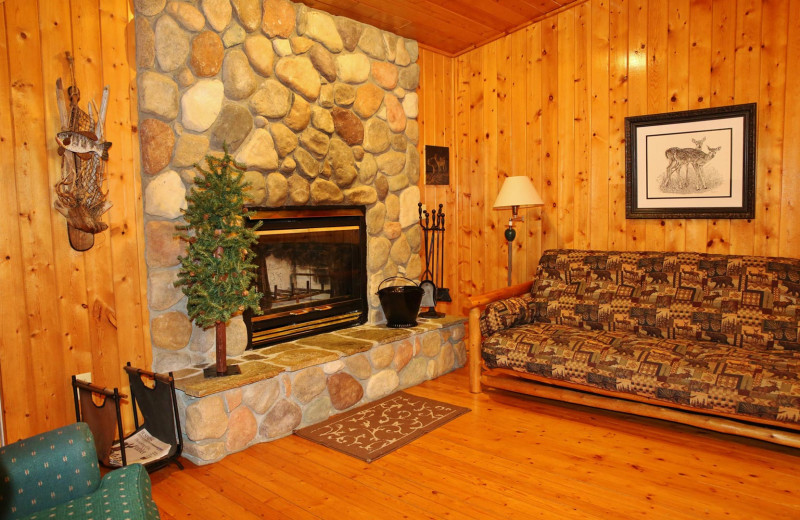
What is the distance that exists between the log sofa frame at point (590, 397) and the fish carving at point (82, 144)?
2233 millimetres

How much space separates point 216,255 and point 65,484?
4.44 feet

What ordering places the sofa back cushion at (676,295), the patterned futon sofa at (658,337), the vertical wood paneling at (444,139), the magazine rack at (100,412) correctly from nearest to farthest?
the magazine rack at (100,412)
the patterned futon sofa at (658,337)
the sofa back cushion at (676,295)
the vertical wood paneling at (444,139)

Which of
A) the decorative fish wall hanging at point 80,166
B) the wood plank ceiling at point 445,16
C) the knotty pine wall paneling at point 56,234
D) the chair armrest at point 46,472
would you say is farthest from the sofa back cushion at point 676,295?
the chair armrest at point 46,472

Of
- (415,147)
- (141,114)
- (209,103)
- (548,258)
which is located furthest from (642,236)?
(141,114)

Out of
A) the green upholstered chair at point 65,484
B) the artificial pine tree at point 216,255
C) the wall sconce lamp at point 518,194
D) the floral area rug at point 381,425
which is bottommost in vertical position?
the floral area rug at point 381,425

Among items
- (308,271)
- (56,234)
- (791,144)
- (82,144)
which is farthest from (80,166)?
(791,144)

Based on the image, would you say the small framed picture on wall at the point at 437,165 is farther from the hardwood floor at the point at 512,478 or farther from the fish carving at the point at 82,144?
the fish carving at the point at 82,144

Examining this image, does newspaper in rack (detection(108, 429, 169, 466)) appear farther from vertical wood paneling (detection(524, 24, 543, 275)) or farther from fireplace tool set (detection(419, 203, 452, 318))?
vertical wood paneling (detection(524, 24, 543, 275))

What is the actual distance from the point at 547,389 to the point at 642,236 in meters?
1.34

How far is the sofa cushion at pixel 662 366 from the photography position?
2.59 m

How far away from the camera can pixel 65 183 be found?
260cm

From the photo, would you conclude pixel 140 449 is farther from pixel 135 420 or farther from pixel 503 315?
pixel 503 315

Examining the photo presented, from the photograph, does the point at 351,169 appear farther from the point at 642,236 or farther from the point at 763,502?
the point at 763,502

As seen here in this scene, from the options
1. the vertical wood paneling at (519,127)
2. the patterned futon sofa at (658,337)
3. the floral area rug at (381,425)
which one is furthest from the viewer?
the vertical wood paneling at (519,127)
